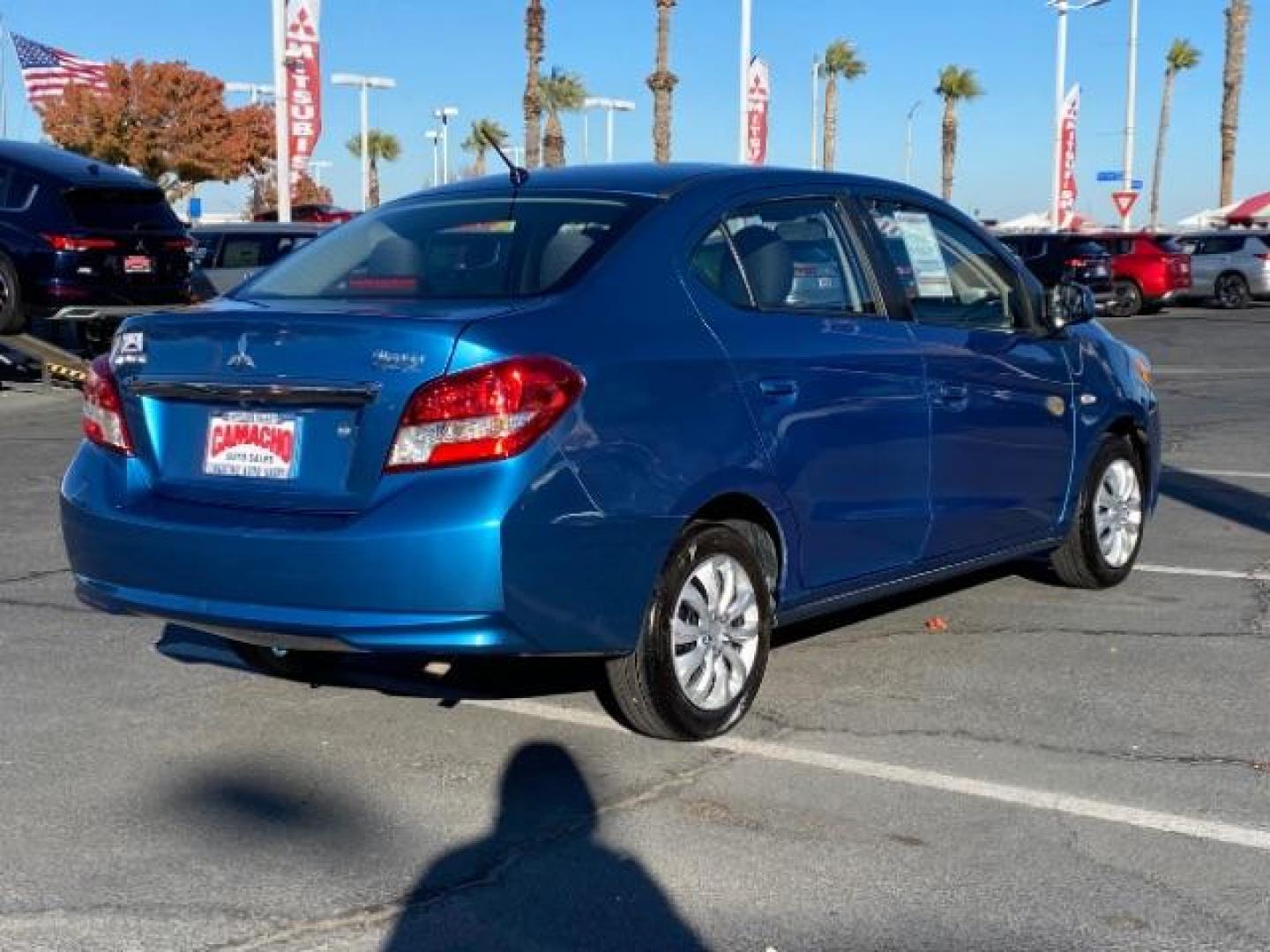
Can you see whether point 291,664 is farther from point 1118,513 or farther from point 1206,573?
point 1206,573

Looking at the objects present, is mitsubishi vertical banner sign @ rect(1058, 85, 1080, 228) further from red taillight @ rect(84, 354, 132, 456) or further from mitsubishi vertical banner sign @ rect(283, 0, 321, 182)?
A: red taillight @ rect(84, 354, 132, 456)

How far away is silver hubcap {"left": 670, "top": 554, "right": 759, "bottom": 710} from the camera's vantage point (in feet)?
17.1

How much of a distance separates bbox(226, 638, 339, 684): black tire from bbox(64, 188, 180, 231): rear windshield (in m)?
11.0

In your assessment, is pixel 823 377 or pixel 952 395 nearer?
pixel 823 377

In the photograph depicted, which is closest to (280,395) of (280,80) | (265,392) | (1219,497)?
(265,392)

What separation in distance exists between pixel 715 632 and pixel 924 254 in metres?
1.99

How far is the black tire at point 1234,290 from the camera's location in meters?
35.9

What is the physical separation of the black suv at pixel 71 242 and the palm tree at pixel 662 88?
2630 centimetres

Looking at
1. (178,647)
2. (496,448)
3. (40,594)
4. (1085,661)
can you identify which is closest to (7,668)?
(178,647)

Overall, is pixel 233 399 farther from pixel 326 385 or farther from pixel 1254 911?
pixel 1254 911

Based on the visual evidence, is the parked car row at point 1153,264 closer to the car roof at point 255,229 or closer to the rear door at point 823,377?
the car roof at point 255,229

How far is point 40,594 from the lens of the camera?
7496 millimetres

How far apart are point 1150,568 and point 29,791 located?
545 cm

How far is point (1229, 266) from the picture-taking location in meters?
36.0
